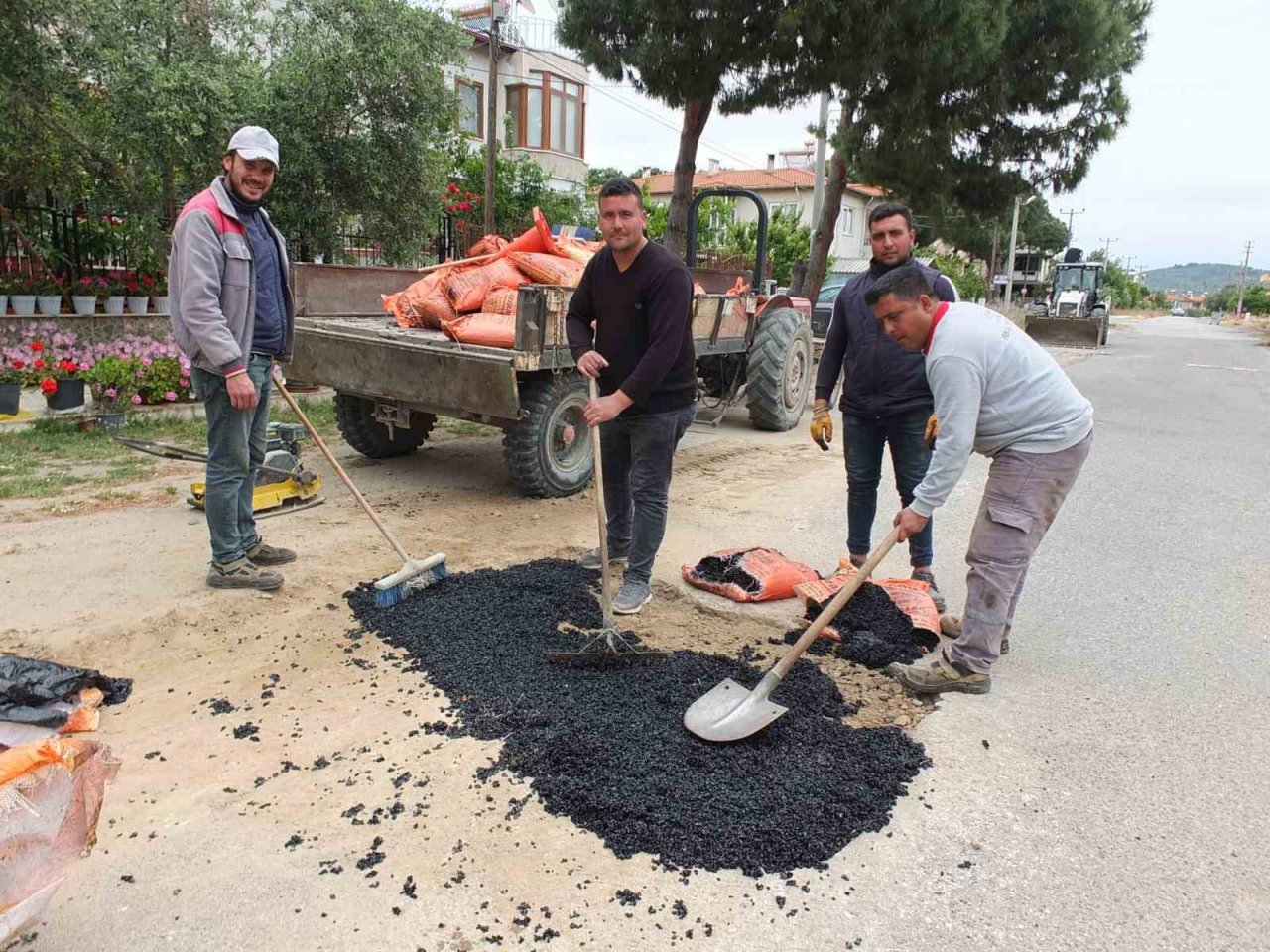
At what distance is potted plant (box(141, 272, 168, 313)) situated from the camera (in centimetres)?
976

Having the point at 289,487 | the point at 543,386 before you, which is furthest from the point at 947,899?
the point at 289,487

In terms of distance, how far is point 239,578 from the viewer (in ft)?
13.4

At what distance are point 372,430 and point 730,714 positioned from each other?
4.63 metres

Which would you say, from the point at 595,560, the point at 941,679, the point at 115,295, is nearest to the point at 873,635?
the point at 941,679

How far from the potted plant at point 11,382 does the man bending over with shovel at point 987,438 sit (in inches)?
285

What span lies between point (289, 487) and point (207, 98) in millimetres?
5146

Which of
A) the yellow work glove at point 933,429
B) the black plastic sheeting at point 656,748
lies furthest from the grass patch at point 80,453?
the yellow work glove at point 933,429

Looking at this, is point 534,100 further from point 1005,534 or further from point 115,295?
point 1005,534

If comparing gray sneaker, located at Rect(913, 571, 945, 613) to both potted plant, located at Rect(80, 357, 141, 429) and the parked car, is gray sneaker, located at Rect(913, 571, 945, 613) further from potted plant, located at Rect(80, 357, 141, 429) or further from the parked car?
the parked car

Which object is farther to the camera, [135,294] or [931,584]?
[135,294]

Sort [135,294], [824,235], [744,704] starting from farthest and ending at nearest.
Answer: [824,235], [135,294], [744,704]

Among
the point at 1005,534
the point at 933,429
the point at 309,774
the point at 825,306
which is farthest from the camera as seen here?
the point at 825,306

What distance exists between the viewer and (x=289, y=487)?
5.49m

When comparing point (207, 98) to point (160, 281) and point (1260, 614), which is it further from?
point (1260, 614)
